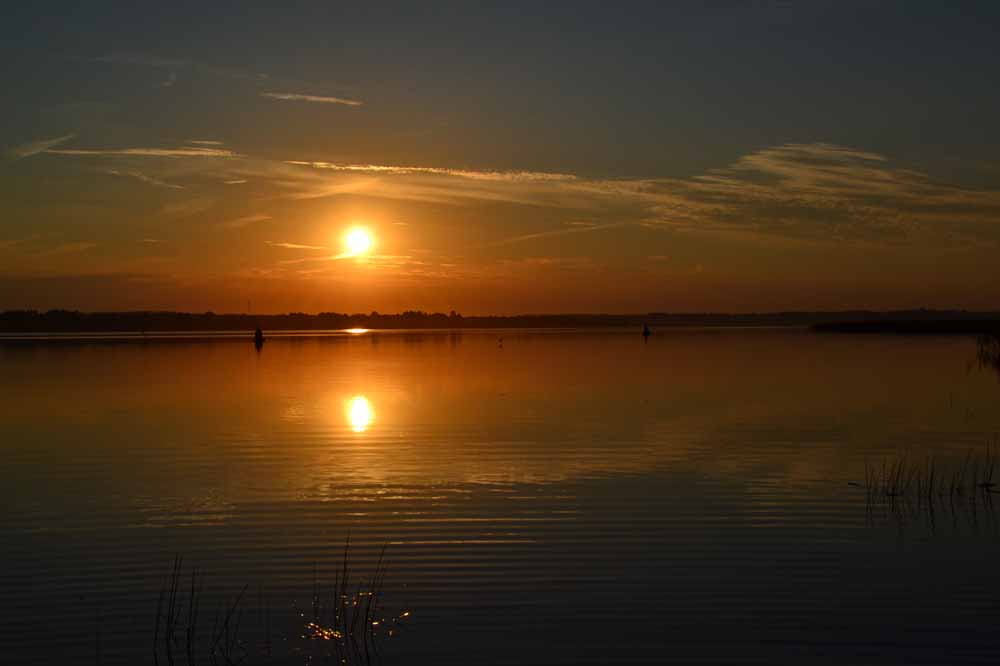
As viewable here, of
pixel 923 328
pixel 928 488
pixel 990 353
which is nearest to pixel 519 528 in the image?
pixel 928 488

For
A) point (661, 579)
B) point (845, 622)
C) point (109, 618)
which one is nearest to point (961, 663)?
point (845, 622)

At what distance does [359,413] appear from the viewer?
36.5 metres

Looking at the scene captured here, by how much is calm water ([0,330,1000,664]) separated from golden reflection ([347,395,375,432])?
0.30 metres

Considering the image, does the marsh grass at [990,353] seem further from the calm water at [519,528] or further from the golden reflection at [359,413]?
the golden reflection at [359,413]

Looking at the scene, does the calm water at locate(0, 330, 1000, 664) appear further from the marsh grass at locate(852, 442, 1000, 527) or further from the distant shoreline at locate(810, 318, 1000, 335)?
the distant shoreline at locate(810, 318, 1000, 335)

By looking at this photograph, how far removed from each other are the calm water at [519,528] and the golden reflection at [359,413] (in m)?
0.30

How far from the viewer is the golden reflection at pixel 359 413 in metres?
32.9

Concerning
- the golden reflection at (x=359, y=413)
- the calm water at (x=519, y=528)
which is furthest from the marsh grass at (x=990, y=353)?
the golden reflection at (x=359, y=413)

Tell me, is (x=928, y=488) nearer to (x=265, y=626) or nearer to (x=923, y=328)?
(x=265, y=626)

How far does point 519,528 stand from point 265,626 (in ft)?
19.5

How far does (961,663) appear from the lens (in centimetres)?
1085

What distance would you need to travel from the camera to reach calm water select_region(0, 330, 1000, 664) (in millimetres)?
11977

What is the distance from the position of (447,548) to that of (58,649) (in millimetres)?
6168

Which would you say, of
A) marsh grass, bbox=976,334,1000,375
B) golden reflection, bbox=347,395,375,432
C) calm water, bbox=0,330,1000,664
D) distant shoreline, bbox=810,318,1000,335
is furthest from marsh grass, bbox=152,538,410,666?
distant shoreline, bbox=810,318,1000,335
